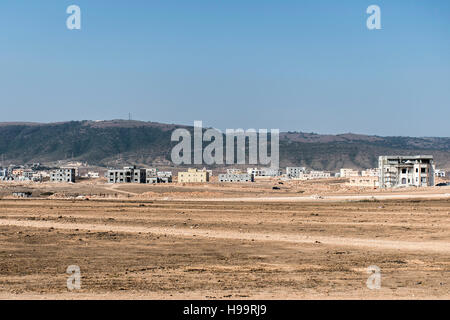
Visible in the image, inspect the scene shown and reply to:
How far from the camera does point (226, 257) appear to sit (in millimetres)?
22641

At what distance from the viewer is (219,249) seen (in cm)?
2516

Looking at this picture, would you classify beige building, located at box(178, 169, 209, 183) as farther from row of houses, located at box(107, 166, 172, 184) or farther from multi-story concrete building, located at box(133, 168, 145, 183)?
multi-story concrete building, located at box(133, 168, 145, 183)

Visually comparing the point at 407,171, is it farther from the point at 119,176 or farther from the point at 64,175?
the point at 64,175

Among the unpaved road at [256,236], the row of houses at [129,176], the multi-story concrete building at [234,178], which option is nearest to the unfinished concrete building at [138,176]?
the row of houses at [129,176]

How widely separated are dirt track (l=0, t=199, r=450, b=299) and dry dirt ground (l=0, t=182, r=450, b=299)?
0.11 ft

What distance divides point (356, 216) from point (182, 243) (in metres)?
19.6

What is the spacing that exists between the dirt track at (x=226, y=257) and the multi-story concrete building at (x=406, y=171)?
6308 centimetres

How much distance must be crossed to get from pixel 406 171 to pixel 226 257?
8830cm

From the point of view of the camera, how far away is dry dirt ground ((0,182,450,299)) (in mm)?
15734

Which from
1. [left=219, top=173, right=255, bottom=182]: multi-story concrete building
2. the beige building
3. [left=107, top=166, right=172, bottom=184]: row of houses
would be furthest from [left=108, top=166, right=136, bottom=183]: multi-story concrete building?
[left=219, top=173, right=255, bottom=182]: multi-story concrete building

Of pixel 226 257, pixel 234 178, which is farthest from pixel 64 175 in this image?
pixel 226 257

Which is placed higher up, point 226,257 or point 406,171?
point 406,171
